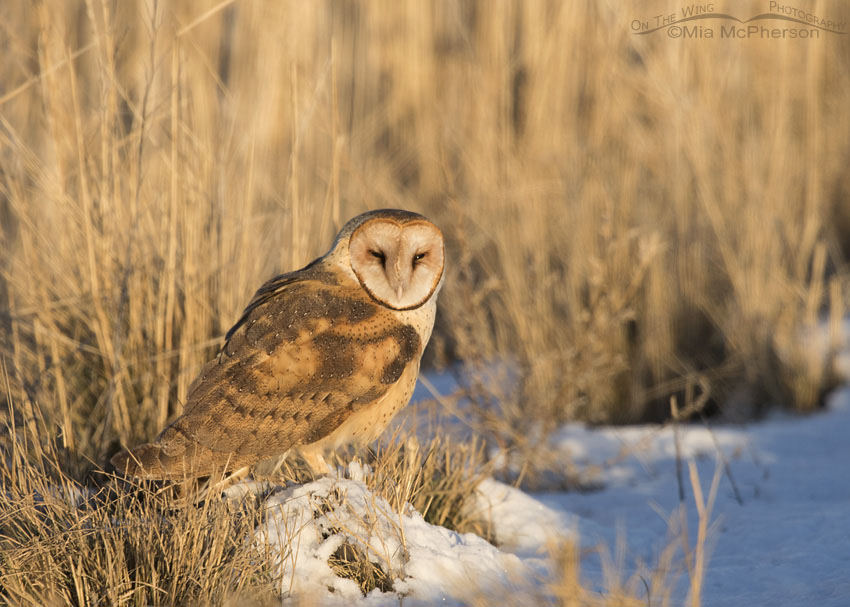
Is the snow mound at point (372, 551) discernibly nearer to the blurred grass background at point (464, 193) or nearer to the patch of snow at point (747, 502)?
the patch of snow at point (747, 502)

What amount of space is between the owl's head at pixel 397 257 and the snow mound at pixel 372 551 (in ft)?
1.97

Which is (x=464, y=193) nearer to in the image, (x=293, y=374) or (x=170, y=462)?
(x=293, y=374)

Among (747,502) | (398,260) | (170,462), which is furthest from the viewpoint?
(747,502)

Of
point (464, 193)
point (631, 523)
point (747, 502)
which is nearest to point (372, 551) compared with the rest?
point (631, 523)

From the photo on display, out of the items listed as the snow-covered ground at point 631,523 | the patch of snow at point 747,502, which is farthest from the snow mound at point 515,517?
the patch of snow at point 747,502

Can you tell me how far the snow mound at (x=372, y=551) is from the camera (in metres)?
2.37

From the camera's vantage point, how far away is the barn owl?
263 centimetres

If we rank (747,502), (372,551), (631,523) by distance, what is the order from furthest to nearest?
(747,502) < (631,523) < (372,551)

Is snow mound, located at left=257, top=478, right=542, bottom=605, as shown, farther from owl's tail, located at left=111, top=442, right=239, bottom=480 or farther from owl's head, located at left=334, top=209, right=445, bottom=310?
owl's head, located at left=334, top=209, right=445, bottom=310

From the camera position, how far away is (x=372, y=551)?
2438mm

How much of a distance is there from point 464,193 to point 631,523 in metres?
2.71

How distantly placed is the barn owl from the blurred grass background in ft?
2.15

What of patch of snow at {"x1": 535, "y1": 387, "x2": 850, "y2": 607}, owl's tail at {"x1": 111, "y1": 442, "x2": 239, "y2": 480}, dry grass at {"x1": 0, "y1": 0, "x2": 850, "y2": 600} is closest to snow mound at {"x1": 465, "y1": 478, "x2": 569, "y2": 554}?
patch of snow at {"x1": 535, "y1": 387, "x2": 850, "y2": 607}

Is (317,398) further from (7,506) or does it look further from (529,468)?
(529,468)
